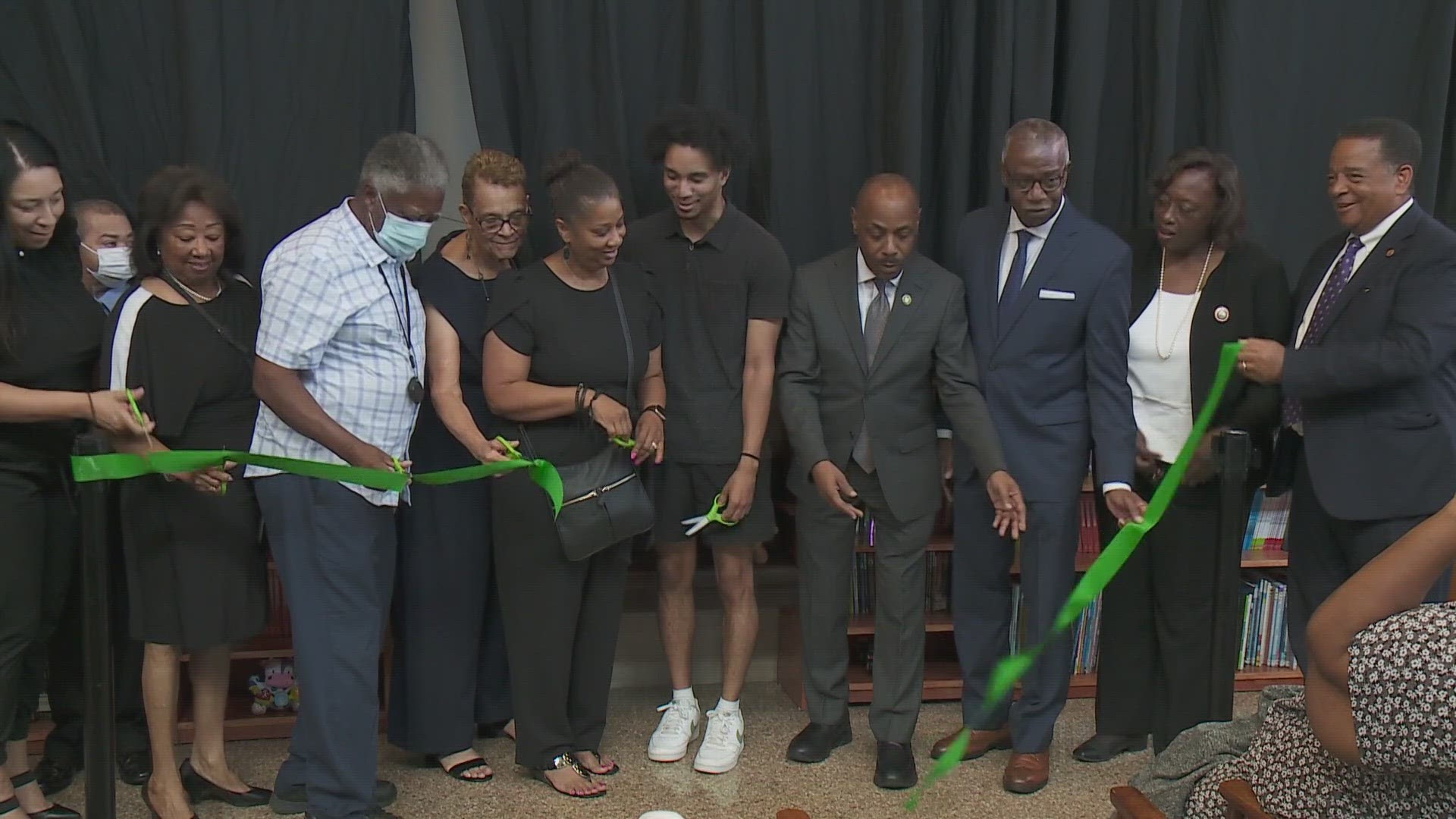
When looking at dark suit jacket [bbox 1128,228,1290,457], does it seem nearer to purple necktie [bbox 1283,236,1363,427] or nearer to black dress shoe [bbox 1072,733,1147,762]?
purple necktie [bbox 1283,236,1363,427]

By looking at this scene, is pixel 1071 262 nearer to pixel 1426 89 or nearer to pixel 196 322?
pixel 1426 89

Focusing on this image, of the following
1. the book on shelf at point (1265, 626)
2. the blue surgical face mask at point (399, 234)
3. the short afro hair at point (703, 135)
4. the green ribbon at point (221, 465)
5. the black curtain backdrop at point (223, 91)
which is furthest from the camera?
the book on shelf at point (1265, 626)

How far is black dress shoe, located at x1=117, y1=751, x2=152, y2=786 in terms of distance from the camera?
3084 mm

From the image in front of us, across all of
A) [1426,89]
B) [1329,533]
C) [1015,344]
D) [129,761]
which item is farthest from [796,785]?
[1426,89]

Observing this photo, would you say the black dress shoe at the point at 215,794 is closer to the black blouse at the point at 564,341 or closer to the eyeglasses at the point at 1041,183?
the black blouse at the point at 564,341

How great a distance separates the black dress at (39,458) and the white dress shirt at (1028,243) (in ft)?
6.86

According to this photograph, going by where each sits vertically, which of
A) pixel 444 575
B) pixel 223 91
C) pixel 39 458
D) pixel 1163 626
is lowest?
pixel 1163 626

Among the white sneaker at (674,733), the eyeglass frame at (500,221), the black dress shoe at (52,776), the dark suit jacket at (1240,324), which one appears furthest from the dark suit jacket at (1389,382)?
the black dress shoe at (52,776)

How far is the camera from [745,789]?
3.12m

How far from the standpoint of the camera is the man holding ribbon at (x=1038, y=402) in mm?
2975

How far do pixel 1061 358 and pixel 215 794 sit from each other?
2.29 metres

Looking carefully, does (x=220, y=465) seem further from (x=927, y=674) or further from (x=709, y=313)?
(x=927, y=674)

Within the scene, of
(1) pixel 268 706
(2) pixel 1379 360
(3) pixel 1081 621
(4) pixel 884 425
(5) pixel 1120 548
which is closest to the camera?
(5) pixel 1120 548

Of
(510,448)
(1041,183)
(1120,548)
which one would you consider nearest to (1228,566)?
(1120,548)
